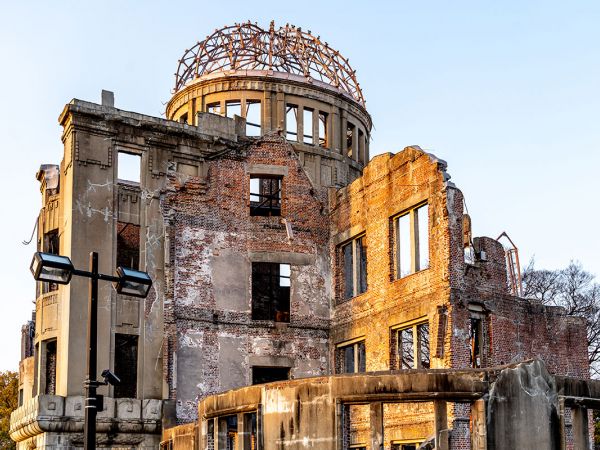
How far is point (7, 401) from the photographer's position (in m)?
46.0

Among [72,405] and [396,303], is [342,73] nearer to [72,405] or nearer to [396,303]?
[396,303]

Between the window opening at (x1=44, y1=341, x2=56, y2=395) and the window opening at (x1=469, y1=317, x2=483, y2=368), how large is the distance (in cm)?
1150

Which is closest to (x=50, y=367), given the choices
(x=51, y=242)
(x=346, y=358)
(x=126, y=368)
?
(x=126, y=368)

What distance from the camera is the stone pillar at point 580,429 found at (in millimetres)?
13453

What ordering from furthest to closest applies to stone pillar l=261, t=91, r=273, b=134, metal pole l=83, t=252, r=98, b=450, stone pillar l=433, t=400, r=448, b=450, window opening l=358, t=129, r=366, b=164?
window opening l=358, t=129, r=366, b=164
stone pillar l=261, t=91, r=273, b=134
stone pillar l=433, t=400, r=448, b=450
metal pole l=83, t=252, r=98, b=450

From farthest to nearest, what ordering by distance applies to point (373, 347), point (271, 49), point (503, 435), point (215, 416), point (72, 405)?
point (271, 49) → point (373, 347) → point (72, 405) → point (215, 416) → point (503, 435)

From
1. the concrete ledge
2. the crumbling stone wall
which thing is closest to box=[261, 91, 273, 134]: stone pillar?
the crumbling stone wall

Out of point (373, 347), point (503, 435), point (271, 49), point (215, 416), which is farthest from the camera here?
point (271, 49)

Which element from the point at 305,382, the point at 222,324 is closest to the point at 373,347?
the point at 222,324

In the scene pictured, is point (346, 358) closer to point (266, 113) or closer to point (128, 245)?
point (128, 245)

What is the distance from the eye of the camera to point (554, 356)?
23.8 m

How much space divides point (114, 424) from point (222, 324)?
13.7ft

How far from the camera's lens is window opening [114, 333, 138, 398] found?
2628 centimetres

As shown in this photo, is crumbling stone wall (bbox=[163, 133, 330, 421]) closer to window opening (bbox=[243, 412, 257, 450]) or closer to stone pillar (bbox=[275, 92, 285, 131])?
stone pillar (bbox=[275, 92, 285, 131])
